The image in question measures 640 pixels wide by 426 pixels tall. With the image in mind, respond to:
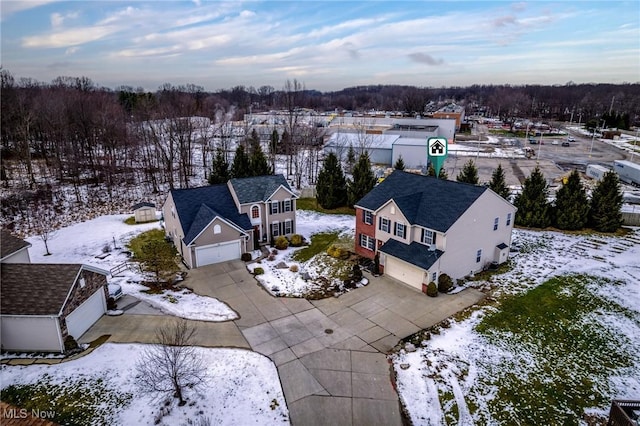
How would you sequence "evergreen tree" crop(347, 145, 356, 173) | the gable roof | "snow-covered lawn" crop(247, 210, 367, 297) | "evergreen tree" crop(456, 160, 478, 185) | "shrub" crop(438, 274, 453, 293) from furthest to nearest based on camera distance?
"evergreen tree" crop(347, 145, 356, 173) < "evergreen tree" crop(456, 160, 478, 185) < "snow-covered lawn" crop(247, 210, 367, 297) < "shrub" crop(438, 274, 453, 293) < the gable roof

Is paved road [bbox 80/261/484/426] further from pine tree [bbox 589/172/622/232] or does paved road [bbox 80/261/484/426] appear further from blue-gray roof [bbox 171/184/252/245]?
pine tree [bbox 589/172/622/232]

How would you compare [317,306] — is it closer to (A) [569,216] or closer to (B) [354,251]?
(B) [354,251]

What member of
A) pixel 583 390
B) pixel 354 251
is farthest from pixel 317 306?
pixel 583 390

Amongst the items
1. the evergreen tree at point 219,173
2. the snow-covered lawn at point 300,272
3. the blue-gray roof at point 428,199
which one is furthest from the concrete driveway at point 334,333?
the evergreen tree at point 219,173

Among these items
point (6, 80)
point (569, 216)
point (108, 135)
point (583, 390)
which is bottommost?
point (583, 390)

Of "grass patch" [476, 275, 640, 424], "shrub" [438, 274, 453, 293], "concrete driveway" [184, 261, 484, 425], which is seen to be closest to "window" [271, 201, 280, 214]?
"concrete driveway" [184, 261, 484, 425]
